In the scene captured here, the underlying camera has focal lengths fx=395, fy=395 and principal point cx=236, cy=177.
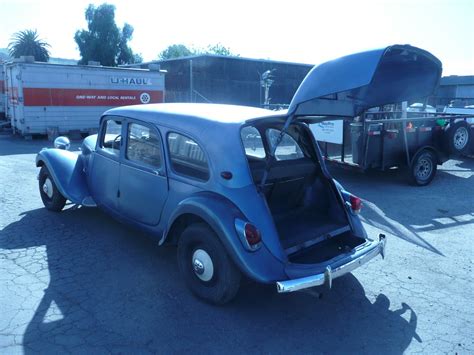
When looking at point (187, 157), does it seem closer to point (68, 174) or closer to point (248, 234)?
point (248, 234)

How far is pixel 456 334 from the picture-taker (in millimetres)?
A: 3189

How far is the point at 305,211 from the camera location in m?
4.28

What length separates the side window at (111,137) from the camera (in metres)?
4.80

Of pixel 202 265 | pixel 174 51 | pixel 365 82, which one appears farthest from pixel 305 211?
pixel 174 51

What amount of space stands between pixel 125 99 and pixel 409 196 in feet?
40.1

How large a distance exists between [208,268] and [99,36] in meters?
40.8

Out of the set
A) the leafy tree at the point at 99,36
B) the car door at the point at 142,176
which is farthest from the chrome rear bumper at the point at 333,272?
the leafy tree at the point at 99,36

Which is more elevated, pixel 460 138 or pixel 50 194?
pixel 460 138

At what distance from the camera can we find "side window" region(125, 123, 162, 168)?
4.15 metres

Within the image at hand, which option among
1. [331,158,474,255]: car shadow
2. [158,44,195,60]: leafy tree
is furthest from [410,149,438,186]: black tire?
[158,44,195,60]: leafy tree

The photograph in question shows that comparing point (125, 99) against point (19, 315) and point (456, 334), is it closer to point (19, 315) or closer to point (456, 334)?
point (19, 315)

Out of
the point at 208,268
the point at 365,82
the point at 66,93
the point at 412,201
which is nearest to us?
the point at 365,82

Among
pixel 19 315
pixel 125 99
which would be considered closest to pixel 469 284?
pixel 19 315

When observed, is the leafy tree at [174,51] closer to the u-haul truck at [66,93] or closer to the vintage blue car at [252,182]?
the u-haul truck at [66,93]
